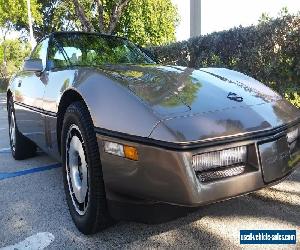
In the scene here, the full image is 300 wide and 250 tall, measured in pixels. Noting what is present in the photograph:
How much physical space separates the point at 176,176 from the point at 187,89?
729 millimetres

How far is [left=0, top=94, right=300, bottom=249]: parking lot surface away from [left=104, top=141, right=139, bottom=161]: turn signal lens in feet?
1.71

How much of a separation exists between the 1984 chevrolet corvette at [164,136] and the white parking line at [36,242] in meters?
0.21

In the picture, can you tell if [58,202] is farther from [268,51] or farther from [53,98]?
[268,51]

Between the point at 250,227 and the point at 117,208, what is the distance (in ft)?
2.95

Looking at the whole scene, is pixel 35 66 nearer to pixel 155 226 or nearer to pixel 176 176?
pixel 155 226

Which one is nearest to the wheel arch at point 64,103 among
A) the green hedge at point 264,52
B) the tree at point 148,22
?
the green hedge at point 264,52

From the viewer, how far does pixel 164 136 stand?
203cm

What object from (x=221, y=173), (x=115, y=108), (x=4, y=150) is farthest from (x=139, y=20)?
(x=221, y=173)

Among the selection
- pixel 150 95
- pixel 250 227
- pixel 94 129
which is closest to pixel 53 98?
pixel 94 129

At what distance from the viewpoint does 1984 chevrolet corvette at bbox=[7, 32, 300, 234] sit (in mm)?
2027

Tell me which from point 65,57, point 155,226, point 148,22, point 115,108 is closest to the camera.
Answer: point 115,108

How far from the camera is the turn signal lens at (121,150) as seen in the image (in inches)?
83.7

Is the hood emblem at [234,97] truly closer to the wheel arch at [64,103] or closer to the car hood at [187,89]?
the car hood at [187,89]

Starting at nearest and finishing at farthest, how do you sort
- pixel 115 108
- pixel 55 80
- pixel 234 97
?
pixel 115 108
pixel 234 97
pixel 55 80
